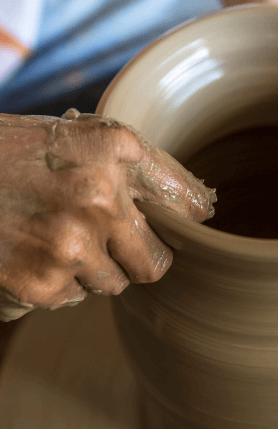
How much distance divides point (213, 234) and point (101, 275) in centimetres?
14

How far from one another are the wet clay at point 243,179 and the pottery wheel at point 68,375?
40cm

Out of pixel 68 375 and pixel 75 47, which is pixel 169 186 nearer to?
pixel 68 375

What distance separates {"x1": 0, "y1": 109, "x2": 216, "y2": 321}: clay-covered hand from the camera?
449mm

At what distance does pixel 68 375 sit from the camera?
0.97 meters

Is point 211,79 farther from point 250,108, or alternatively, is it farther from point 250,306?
point 250,306

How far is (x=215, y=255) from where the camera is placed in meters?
0.45

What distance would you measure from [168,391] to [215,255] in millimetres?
298

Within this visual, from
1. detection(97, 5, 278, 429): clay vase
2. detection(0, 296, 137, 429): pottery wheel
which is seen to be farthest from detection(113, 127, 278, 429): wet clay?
detection(0, 296, 137, 429): pottery wheel

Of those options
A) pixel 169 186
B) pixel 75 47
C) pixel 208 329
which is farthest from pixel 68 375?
pixel 75 47

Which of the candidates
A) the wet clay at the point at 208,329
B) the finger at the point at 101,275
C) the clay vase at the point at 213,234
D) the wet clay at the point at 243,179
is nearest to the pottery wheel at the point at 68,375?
the clay vase at the point at 213,234

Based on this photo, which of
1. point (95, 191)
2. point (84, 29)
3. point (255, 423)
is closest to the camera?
point (95, 191)

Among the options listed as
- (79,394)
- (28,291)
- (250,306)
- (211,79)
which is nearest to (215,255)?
(250,306)

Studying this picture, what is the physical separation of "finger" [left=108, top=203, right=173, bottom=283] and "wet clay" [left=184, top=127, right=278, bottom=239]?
347 mm

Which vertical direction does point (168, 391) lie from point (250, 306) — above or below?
below
